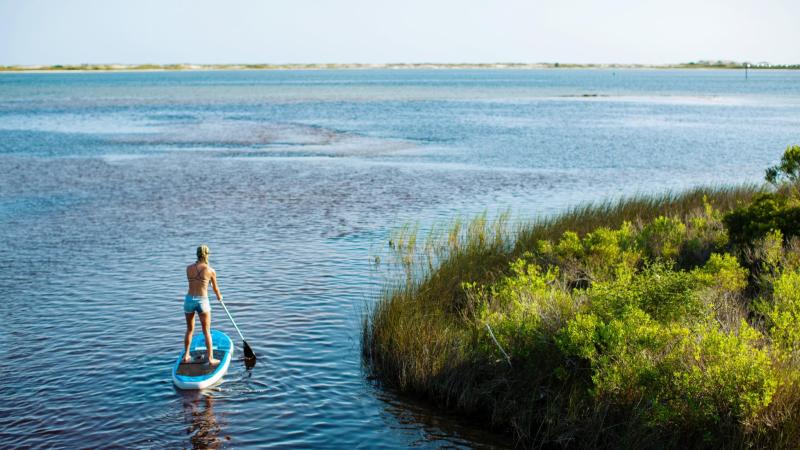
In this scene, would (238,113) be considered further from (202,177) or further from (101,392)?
(101,392)

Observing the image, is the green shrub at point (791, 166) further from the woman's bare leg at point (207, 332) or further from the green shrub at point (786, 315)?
the woman's bare leg at point (207, 332)

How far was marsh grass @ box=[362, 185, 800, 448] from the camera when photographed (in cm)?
1020

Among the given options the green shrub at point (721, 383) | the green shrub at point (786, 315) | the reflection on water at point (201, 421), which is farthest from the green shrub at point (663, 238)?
the reflection on water at point (201, 421)

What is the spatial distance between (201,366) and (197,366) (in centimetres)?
7

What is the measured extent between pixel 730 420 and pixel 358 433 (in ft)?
17.7

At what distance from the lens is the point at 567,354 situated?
11430mm

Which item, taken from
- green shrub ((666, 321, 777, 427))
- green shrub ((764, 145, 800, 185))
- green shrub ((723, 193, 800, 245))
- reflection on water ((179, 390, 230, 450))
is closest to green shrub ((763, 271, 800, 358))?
green shrub ((666, 321, 777, 427))

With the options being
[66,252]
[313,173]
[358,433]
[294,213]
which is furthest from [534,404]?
[313,173]

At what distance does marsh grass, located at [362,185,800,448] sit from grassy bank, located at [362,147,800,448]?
0.08 feet

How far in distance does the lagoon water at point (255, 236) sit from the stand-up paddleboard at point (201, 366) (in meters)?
0.26

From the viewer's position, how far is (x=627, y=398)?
1097cm

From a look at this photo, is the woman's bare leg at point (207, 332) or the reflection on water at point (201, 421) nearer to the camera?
the reflection on water at point (201, 421)

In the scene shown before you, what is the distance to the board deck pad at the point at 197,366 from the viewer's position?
45.6 feet

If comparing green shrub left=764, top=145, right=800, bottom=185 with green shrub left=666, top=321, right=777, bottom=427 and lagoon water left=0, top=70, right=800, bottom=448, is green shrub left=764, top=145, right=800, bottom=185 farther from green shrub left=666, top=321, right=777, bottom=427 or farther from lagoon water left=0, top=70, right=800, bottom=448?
green shrub left=666, top=321, right=777, bottom=427
